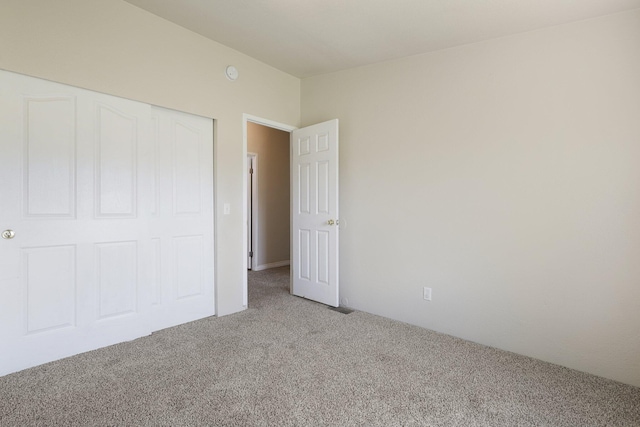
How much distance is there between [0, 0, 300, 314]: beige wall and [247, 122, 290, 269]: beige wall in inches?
72.5

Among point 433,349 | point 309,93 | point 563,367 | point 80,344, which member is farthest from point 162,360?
point 309,93

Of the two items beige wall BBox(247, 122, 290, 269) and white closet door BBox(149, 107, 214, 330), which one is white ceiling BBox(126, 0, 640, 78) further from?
beige wall BBox(247, 122, 290, 269)

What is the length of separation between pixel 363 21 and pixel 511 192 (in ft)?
5.95

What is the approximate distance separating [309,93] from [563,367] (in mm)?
3593

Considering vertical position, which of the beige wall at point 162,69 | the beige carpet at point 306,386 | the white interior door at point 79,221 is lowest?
the beige carpet at point 306,386

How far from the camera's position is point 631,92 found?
86.7 inches

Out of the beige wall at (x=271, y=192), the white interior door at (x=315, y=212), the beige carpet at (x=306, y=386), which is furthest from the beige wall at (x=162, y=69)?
the beige wall at (x=271, y=192)

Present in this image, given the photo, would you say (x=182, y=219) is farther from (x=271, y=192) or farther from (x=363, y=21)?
(x=271, y=192)

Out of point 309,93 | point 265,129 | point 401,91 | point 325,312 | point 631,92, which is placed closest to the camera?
point 631,92

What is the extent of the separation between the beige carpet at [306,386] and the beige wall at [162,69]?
1016mm

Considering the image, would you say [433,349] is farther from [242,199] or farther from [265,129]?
[265,129]

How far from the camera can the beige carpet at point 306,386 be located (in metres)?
1.75

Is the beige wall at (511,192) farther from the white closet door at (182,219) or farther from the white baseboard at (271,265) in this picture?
the white baseboard at (271,265)

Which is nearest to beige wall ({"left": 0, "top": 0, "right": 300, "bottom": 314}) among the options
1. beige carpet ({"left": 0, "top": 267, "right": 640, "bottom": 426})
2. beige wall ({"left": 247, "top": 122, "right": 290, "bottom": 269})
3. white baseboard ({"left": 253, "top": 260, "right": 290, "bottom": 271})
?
beige carpet ({"left": 0, "top": 267, "right": 640, "bottom": 426})
